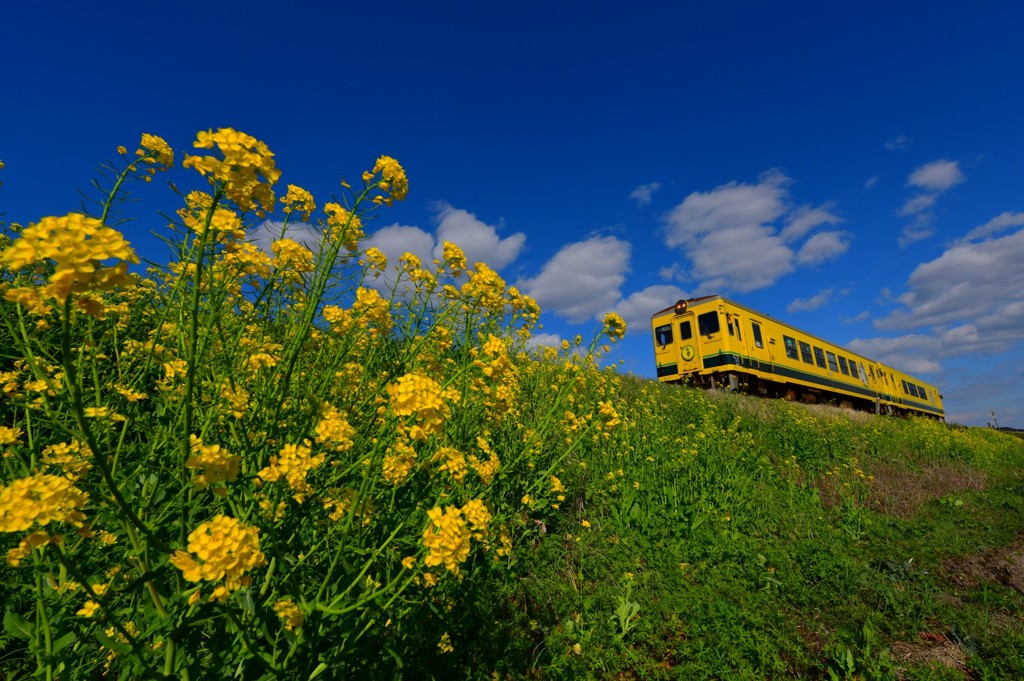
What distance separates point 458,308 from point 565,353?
313 centimetres

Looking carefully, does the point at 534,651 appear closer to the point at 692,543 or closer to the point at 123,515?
the point at 692,543

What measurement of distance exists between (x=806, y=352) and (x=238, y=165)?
19132 millimetres

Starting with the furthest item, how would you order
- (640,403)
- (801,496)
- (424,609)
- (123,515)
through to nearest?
1. (640,403)
2. (801,496)
3. (424,609)
4. (123,515)

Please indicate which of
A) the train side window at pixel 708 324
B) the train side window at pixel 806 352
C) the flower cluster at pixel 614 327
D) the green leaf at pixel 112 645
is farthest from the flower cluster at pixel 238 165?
the train side window at pixel 806 352

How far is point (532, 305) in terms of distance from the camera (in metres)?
3.49

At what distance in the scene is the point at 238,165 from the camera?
121 cm

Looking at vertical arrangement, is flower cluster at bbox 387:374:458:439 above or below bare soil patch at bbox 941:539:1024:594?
above

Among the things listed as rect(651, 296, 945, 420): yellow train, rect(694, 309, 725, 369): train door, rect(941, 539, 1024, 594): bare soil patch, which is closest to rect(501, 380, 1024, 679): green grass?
rect(941, 539, 1024, 594): bare soil patch

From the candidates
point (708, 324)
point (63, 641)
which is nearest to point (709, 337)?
point (708, 324)

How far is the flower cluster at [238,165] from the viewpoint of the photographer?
1186 mm

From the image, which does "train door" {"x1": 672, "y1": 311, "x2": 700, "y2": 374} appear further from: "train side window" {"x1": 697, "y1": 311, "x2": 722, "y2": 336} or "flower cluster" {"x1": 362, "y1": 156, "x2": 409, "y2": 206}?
"flower cluster" {"x1": 362, "y1": 156, "x2": 409, "y2": 206}

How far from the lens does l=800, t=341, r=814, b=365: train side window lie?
16.4 meters

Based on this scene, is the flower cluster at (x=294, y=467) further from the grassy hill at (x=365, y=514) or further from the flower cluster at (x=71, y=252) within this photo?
the flower cluster at (x=71, y=252)

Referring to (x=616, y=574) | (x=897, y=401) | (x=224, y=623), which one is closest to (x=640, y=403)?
(x=616, y=574)
